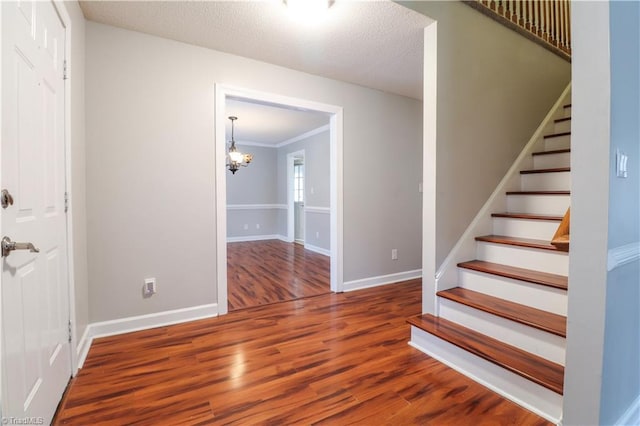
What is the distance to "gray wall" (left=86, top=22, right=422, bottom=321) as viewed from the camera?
7.23ft

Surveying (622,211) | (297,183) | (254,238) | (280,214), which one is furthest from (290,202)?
(622,211)

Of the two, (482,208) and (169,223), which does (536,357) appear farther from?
(169,223)

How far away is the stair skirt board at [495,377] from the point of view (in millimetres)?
1413

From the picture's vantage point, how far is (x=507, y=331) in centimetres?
176

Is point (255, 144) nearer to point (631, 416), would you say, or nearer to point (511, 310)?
point (511, 310)

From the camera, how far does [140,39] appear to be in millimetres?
2312

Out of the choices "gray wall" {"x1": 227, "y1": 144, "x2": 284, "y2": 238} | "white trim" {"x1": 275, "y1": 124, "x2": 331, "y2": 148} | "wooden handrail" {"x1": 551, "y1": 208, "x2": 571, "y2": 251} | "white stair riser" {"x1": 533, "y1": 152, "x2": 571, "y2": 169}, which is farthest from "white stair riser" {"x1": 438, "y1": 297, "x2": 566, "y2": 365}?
"gray wall" {"x1": 227, "y1": 144, "x2": 284, "y2": 238}

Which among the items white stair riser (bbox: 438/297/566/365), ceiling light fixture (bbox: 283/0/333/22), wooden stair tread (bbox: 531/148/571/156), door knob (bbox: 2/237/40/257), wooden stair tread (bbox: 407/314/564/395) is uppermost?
ceiling light fixture (bbox: 283/0/333/22)

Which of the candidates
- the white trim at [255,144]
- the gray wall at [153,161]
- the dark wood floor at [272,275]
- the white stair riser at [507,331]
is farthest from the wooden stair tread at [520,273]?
the white trim at [255,144]

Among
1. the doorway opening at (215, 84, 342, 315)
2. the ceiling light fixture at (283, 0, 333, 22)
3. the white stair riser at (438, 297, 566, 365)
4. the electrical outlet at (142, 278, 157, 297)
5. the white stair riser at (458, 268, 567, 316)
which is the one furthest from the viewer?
the doorway opening at (215, 84, 342, 315)

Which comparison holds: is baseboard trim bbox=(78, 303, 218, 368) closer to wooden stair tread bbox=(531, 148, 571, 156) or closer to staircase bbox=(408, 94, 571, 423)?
staircase bbox=(408, 94, 571, 423)

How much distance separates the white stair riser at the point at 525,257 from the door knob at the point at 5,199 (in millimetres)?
2755

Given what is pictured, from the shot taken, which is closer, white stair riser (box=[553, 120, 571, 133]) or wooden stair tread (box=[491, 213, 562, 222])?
wooden stair tread (box=[491, 213, 562, 222])

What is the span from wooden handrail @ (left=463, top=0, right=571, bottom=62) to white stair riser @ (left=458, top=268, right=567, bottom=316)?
2181 millimetres
